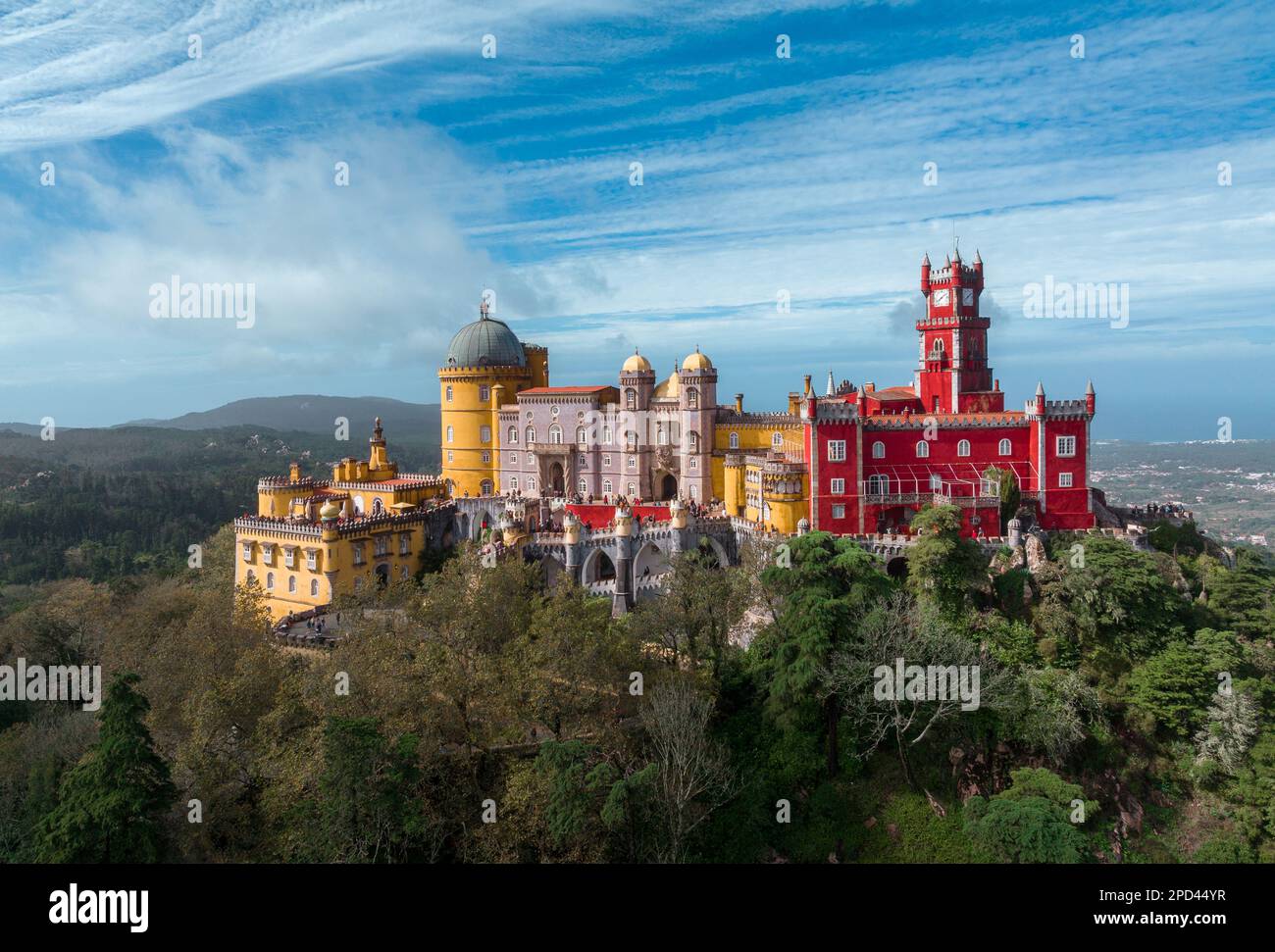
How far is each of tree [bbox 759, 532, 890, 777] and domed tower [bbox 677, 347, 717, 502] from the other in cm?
1962

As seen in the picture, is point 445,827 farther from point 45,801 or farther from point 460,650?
point 45,801

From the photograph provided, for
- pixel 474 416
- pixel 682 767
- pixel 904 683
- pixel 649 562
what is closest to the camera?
pixel 682 767

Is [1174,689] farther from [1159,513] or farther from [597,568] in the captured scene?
[597,568]

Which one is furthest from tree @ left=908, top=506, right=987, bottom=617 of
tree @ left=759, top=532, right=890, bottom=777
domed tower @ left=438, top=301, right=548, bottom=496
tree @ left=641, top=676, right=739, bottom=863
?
domed tower @ left=438, top=301, right=548, bottom=496

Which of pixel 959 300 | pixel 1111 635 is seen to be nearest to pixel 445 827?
pixel 1111 635

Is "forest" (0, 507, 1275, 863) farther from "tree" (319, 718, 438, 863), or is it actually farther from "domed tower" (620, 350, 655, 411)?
"domed tower" (620, 350, 655, 411)

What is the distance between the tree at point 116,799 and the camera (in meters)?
27.4

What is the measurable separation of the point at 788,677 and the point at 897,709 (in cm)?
462

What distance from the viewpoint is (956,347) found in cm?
5784

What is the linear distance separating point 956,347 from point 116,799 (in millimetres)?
50178

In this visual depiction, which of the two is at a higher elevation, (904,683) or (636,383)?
(636,383)

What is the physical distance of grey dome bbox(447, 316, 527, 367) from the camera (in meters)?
71.8

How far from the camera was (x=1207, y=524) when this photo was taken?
330 feet

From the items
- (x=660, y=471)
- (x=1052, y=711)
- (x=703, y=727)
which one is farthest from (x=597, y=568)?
(x=1052, y=711)
